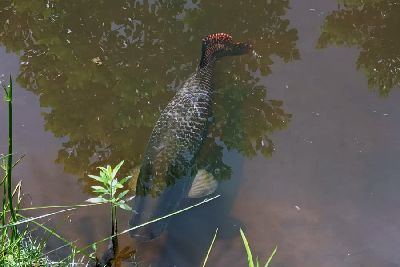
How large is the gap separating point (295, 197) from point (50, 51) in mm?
3625

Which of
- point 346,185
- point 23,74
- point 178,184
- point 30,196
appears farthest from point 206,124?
point 23,74

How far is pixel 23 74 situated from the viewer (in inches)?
242

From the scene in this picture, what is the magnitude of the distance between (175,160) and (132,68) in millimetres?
1848

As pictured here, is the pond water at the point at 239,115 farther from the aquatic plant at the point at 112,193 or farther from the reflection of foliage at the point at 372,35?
the aquatic plant at the point at 112,193

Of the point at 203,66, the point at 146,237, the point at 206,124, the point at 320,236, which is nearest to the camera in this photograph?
the point at 146,237

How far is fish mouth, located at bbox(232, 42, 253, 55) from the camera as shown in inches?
255

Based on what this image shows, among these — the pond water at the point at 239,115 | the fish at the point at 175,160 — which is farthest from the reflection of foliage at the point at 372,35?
the fish at the point at 175,160

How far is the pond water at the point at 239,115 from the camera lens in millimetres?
4613

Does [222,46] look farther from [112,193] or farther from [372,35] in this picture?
[112,193]

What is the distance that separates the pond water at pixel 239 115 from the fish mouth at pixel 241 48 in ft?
0.46

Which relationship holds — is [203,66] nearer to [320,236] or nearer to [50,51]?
[50,51]

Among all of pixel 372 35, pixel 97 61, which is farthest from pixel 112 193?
pixel 372 35

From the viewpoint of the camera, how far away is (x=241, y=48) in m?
6.50

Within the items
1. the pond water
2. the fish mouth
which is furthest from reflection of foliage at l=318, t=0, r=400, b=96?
the fish mouth
